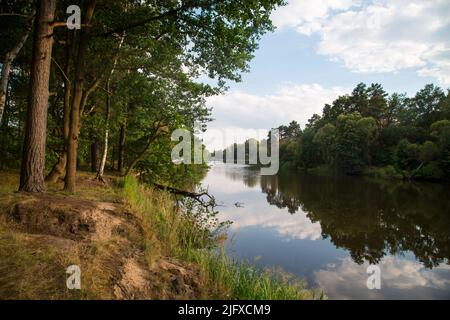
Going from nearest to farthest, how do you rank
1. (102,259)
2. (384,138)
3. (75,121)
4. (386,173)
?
(102,259) → (75,121) → (386,173) → (384,138)

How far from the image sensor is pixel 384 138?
177ft

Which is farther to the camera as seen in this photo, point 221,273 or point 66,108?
point 66,108

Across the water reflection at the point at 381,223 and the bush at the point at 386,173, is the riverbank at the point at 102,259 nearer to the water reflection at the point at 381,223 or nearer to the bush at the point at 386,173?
the water reflection at the point at 381,223

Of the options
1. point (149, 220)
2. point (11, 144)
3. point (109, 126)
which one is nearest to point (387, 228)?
point (149, 220)

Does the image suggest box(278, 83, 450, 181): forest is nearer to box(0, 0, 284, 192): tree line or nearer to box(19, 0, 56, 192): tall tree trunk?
box(0, 0, 284, 192): tree line

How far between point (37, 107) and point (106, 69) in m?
3.30

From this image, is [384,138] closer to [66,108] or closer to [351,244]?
[351,244]

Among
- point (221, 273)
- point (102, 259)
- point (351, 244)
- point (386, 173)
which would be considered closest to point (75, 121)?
point (102, 259)

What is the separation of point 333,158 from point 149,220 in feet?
177

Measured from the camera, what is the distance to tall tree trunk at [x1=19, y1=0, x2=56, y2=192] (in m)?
6.67

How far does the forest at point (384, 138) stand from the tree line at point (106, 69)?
3814cm

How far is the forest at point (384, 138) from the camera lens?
42.2 meters

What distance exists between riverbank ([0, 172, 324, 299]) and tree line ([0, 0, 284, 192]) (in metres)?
1.48
